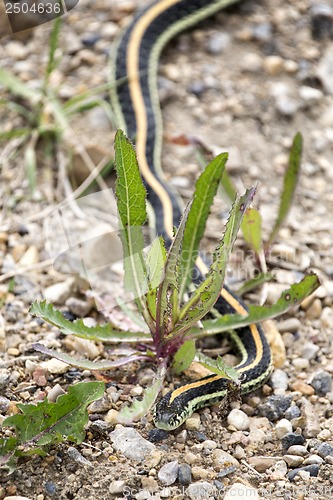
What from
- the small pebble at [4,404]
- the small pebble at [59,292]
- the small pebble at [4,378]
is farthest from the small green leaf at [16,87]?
the small pebble at [4,404]

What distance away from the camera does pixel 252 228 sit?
2.50 metres

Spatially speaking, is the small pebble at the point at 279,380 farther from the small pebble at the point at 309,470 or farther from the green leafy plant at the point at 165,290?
the small pebble at the point at 309,470

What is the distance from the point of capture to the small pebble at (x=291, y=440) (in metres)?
1.98

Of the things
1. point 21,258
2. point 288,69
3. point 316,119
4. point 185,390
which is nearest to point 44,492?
point 185,390

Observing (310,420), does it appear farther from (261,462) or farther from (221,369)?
(221,369)

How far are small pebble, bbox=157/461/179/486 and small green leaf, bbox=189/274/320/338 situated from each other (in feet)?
1.48

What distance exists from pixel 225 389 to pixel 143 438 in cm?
32

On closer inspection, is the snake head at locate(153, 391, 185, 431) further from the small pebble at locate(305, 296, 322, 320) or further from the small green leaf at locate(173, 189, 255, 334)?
the small pebble at locate(305, 296, 322, 320)

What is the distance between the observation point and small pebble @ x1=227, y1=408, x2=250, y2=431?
2.04 m

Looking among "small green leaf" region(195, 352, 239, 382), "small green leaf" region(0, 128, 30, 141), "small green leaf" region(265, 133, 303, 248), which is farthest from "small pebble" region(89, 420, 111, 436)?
"small green leaf" region(0, 128, 30, 141)

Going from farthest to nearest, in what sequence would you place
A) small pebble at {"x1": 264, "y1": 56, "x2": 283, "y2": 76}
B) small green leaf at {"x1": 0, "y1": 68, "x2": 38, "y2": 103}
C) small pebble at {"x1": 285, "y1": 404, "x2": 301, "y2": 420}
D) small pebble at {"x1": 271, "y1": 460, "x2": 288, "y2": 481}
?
small pebble at {"x1": 264, "y1": 56, "x2": 283, "y2": 76}, small green leaf at {"x1": 0, "y1": 68, "x2": 38, "y2": 103}, small pebble at {"x1": 285, "y1": 404, "x2": 301, "y2": 420}, small pebble at {"x1": 271, "y1": 460, "x2": 288, "y2": 481}

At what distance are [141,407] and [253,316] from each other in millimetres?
547

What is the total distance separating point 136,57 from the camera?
11.5 ft

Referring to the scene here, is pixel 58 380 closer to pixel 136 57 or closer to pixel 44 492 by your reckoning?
pixel 44 492
